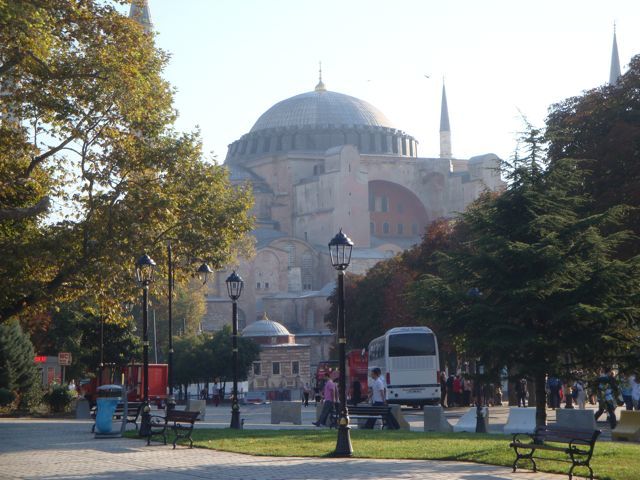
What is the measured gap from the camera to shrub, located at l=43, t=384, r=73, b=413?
38375 millimetres

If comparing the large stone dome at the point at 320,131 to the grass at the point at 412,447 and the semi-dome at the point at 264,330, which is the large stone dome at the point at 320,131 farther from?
the grass at the point at 412,447

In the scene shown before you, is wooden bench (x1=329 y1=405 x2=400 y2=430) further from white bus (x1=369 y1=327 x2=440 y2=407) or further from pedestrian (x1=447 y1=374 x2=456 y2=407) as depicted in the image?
pedestrian (x1=447 y1=374 x2=456 y2=407)

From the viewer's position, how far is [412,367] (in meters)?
38.3

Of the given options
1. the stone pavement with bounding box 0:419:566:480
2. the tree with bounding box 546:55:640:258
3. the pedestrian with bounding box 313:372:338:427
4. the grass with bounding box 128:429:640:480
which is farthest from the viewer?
the tree with bounding box 546:55:640:258

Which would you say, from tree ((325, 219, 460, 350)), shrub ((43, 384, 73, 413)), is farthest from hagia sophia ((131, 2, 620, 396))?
shrub ((43, 384, 73, 413))

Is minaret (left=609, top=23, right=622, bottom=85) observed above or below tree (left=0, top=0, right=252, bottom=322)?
above

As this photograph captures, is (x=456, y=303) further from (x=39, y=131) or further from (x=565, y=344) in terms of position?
(x=39, y=131)

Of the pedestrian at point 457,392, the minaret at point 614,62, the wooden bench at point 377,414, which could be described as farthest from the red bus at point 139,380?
the minaret at point 614,62

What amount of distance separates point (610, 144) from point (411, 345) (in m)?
13.2

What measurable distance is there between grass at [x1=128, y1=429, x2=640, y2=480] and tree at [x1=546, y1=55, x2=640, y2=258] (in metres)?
8.72

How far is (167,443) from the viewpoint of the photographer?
1973 centimetres

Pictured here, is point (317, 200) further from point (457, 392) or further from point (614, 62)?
point (457, 392)

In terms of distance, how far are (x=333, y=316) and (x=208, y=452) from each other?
170 feet

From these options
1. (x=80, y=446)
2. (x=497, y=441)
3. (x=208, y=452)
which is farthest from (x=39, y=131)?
(x=497, y=441)
